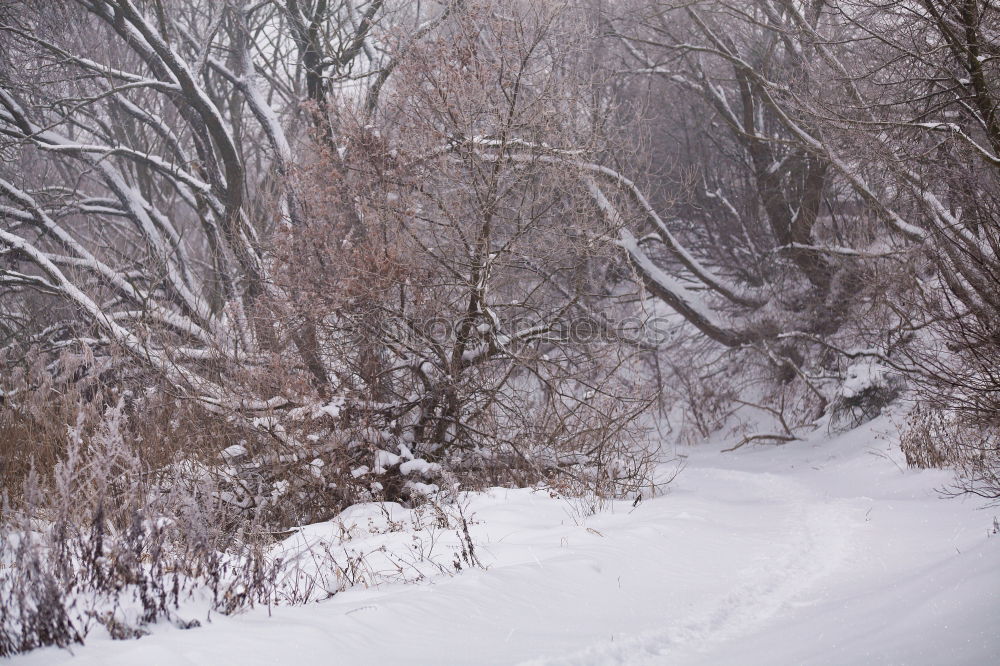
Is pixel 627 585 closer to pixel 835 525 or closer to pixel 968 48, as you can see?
pixel 835 525

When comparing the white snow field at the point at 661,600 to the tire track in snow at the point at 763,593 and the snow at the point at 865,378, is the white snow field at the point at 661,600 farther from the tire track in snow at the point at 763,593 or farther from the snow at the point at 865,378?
the snow at the point at 865,378

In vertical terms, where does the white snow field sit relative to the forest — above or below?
below

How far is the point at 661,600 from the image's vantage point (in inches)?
175

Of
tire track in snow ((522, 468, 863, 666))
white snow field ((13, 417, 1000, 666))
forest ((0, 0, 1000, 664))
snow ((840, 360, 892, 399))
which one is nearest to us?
white snow field ((13, 417, 1000, 666))

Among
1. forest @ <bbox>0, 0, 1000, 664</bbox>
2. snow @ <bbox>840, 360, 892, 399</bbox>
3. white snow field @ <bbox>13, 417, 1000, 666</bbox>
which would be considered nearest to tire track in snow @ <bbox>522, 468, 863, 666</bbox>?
white snow field @ <bbox>13, 417, 1000, 666</bbox>

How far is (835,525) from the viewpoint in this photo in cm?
671

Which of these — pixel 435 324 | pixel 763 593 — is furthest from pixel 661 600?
pixel 435 324

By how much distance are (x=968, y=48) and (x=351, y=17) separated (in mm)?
9958

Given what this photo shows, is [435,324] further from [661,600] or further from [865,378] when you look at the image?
[865,378]

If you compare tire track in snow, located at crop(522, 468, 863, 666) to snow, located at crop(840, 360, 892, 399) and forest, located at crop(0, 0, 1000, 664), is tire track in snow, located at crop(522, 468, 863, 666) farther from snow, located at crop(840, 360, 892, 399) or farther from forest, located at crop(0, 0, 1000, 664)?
snow, located at crop(840, 360, 892, 399)

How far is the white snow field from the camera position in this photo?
3156 millimetres

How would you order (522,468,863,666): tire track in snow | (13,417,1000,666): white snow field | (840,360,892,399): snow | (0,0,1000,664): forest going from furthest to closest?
(840,360,892,399): snow
(0,0,1000,664): forest
(522,468,863,666): tire track in snow
(13,417,1000,666): white snow field

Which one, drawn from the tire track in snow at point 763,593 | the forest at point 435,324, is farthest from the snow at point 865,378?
the tire track in snow at point 763,593

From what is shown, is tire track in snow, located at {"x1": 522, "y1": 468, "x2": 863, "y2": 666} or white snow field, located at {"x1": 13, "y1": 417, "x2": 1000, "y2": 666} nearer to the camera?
white snow field, located at {"x1": 13, "y1": 417, "x2": 1000, "y2": 666}
